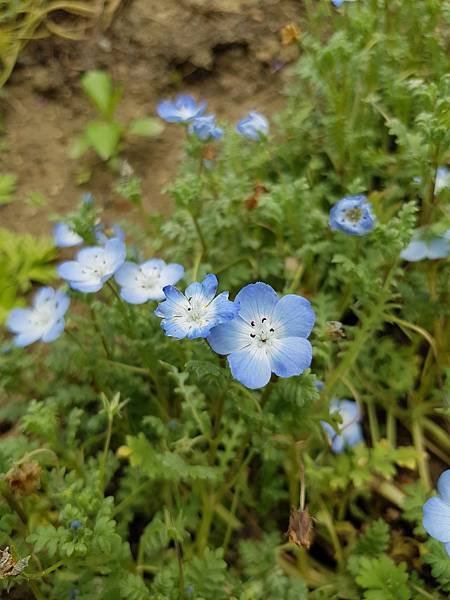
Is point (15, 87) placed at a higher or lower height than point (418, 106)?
lower

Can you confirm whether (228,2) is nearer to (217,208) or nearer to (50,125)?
(50,125)

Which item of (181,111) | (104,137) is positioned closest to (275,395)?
(181,111)

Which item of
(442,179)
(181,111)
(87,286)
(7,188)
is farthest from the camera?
(7,188)

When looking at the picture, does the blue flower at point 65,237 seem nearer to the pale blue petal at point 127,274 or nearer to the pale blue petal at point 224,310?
the pale blue petal at point 127,274

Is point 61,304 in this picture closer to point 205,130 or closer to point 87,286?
point 87,286

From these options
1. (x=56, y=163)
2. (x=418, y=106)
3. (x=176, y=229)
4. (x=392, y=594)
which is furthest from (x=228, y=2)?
(x=392, y=594)

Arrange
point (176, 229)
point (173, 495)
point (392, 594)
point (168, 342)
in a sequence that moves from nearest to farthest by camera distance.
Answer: point (392, 594) → point (168, 342) → point (173, 495) → point (176, 229)

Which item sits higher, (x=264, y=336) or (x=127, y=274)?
(x=264, y=336)
